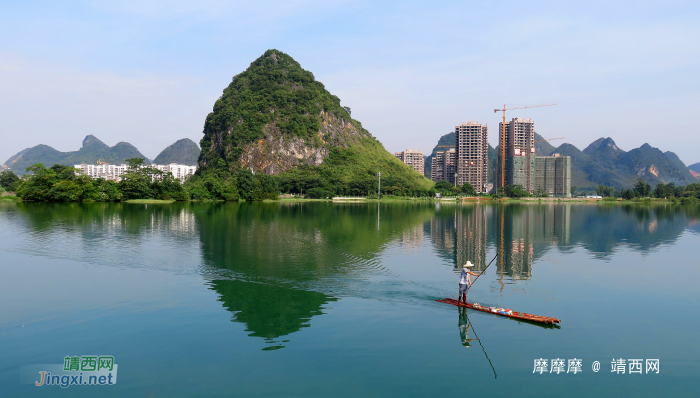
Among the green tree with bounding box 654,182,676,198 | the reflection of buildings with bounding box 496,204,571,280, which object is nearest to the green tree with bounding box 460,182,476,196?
the green tree with bounding box 654,182,676,198

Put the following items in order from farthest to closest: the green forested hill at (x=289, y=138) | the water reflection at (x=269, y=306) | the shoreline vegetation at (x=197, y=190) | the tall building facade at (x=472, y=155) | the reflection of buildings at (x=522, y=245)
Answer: the tall building facade at (x=472, y=155), the green forested hill at (x=289, y=138), the shoreline vegetation at (x=197, y=190), the reflection of buildings at (x=522, y=245), the water reflection at (x=269, y=306)

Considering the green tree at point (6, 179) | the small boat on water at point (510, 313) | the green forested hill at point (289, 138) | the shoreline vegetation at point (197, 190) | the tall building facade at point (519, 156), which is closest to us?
the small boat on water at point (510, 313)

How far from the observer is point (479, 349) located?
10.5m

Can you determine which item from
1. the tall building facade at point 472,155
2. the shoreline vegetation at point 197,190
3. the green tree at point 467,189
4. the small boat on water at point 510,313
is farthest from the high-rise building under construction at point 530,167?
the small boat on water at point 510,313

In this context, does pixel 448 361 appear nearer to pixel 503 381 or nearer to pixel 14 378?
pixel 503 381

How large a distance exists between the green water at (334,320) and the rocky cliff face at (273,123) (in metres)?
115

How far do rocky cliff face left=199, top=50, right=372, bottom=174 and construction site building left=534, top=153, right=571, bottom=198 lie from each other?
81.2 metres

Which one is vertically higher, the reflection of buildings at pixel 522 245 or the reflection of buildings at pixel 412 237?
the reflection of buildings at pixel 412 237

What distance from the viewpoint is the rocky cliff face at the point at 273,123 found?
454 feet

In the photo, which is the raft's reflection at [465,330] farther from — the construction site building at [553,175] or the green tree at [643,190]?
the construction site building at [553,175]

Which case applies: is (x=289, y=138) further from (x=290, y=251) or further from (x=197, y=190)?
(x=290, y=251)

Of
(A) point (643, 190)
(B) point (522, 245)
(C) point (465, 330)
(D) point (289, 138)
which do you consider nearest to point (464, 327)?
(C) point (465, 330)

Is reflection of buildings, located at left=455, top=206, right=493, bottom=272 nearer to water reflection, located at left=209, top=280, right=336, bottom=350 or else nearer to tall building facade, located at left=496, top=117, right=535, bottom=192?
water reflection, located at left=209, top=280, right=336, bottom=350

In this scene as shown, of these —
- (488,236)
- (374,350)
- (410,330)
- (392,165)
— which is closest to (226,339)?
(374,350)
